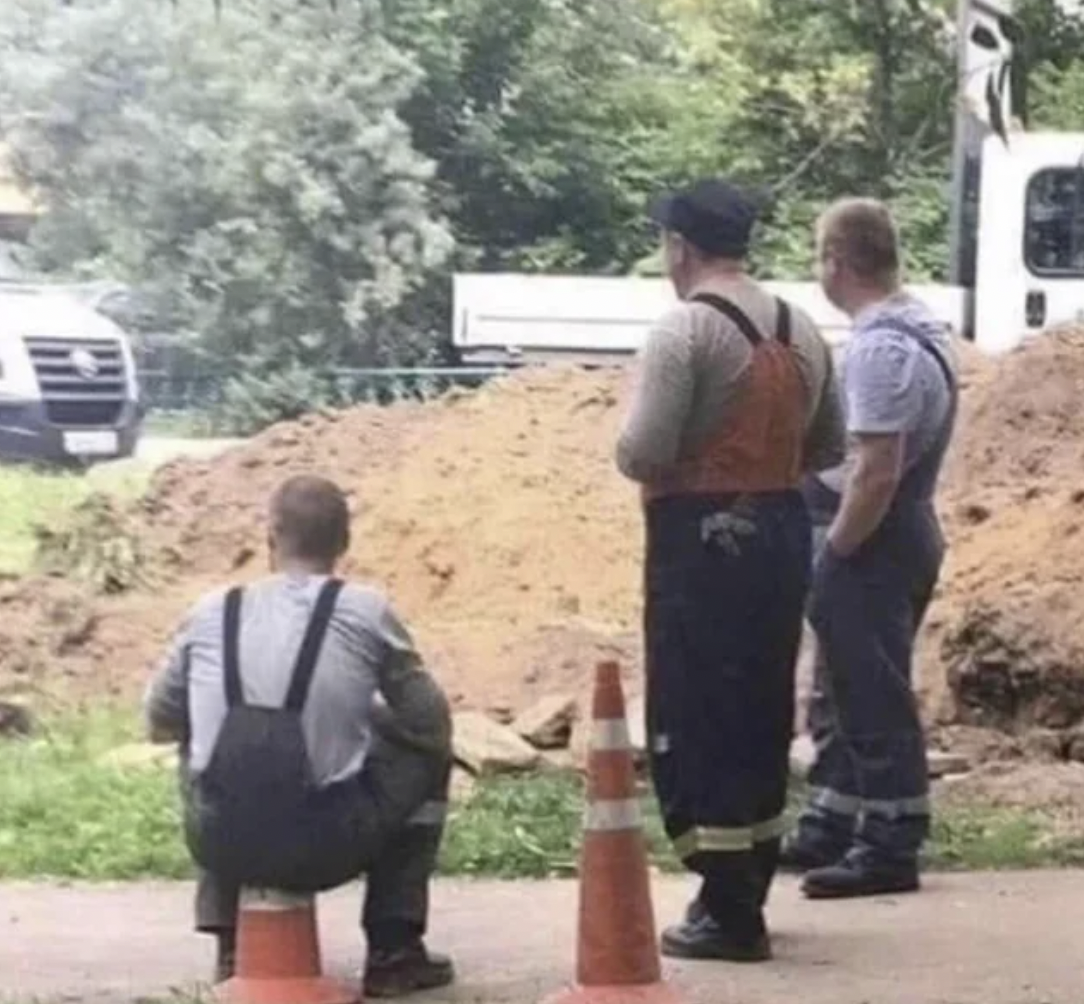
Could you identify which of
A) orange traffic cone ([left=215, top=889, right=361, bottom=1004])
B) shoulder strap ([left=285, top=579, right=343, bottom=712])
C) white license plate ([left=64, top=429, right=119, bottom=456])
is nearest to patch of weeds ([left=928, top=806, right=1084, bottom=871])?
orange traffic cone ([left=215, top=889, right=361, bottom=1004])

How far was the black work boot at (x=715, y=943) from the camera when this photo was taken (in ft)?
21.7

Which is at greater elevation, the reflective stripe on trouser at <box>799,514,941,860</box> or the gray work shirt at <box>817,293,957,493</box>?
the gray work shirt at <box>817,293,957,493</box>

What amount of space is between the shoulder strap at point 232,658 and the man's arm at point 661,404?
0.92 metres

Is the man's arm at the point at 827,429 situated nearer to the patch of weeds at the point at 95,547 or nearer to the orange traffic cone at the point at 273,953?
the orange traffic cone at the point at 273,953

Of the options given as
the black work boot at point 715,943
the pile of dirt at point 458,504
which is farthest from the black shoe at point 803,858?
the pile of dirt at point 458,504

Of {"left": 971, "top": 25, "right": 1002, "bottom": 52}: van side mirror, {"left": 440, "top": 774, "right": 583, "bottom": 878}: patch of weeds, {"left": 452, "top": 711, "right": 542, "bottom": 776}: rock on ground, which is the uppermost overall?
{"left": 971, "top": 25, "right": 1002, "bottom": 52}: van side mirror

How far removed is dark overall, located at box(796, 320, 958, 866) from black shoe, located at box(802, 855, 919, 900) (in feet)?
0.06

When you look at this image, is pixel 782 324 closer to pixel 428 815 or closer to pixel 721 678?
pixel 721 678

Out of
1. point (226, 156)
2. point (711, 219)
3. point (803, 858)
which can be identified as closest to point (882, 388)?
point (711, 219)

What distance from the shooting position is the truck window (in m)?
17.7

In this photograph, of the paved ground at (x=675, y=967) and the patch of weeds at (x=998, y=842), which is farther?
the patch of weeds at (x=998, y=842)

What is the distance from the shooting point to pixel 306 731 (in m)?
6.01

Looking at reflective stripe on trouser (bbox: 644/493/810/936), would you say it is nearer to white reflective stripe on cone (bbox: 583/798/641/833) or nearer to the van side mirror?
white reflective stripe on cone (bbox: 583/798/641/833)

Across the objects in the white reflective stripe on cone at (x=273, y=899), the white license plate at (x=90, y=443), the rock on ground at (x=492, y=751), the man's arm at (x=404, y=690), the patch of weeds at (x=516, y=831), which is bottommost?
the rock on ground at (x=492, y=751)
